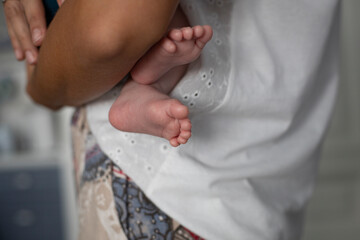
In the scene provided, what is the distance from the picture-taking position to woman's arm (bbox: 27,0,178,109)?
412 millimetres

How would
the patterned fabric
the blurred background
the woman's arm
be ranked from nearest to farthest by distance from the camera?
the woman's arm < the patterned fabric < the blurred background

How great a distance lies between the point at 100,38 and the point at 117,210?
0.88 ft

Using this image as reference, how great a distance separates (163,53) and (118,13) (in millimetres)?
96

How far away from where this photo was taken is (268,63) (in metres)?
0.62

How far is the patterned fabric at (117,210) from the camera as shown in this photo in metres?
0.56

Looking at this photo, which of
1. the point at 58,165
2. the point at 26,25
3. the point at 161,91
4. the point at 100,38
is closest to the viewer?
the point at 100,38

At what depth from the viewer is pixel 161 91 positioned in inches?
22.1

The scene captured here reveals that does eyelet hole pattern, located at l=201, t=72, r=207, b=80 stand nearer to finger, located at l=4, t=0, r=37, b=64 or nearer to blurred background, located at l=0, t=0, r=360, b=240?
finger, located at l=4, t=0, r=37, b=64

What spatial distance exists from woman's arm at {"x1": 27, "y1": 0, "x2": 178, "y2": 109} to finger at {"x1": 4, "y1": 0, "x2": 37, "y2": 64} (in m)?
0.13

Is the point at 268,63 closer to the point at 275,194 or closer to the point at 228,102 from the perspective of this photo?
the point at 228,102

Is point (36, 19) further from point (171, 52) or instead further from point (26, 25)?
point (171, 52)

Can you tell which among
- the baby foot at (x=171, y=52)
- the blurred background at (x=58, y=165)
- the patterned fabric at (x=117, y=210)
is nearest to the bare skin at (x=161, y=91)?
the baby foot at (x=171, y=52)

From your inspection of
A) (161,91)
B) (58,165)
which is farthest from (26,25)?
(58,165)

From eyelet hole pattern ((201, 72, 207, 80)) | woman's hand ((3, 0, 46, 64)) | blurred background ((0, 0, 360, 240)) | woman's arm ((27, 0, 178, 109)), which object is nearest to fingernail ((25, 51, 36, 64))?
woman's hand ((3, 0, 46, 64))
